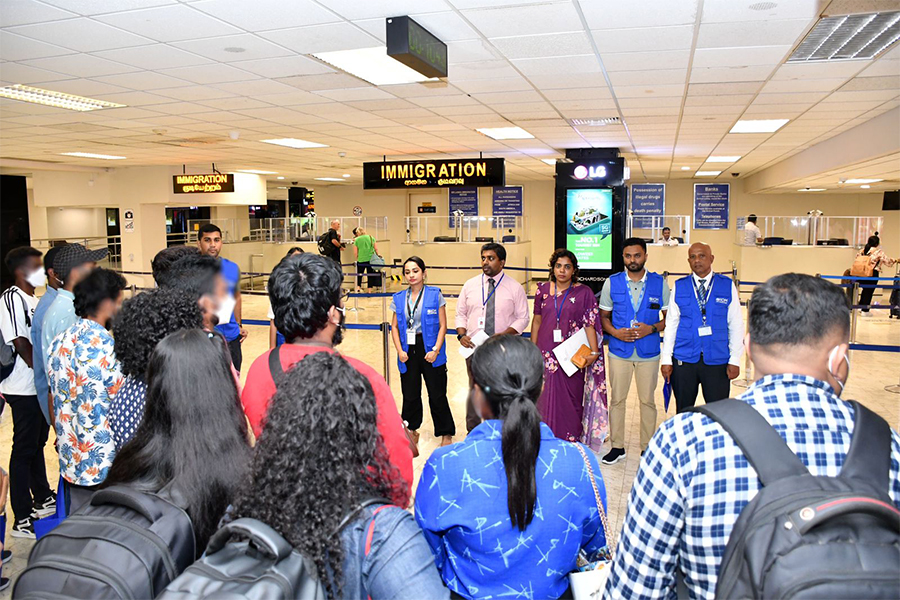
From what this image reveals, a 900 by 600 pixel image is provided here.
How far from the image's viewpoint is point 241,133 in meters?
8.40

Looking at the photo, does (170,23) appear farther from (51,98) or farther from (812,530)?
(812,530)

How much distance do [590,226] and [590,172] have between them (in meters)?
0.88

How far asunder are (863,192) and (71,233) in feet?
78.6

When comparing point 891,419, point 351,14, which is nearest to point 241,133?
point 351,14

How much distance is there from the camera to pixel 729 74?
16.3 feet

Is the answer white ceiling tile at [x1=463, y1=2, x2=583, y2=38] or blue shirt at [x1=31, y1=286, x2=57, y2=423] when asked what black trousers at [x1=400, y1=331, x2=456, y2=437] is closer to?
white ceiling tile at [x1=463, y1=2, x2=583, y2=38]

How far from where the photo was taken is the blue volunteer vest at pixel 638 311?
15.2 feet

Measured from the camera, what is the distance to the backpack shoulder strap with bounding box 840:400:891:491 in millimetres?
1205

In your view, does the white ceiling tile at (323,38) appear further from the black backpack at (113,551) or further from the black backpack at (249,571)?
the black backpack at (249,571)

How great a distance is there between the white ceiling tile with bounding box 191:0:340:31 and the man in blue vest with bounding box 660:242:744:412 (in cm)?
274

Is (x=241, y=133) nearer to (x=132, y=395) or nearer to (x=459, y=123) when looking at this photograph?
(x=459, y=123)

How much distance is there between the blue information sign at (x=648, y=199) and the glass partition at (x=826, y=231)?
3192 millimetres

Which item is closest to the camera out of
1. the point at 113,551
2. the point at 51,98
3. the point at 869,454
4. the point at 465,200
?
the point at 869,454

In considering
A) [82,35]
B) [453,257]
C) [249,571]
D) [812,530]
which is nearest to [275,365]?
[249,571]
